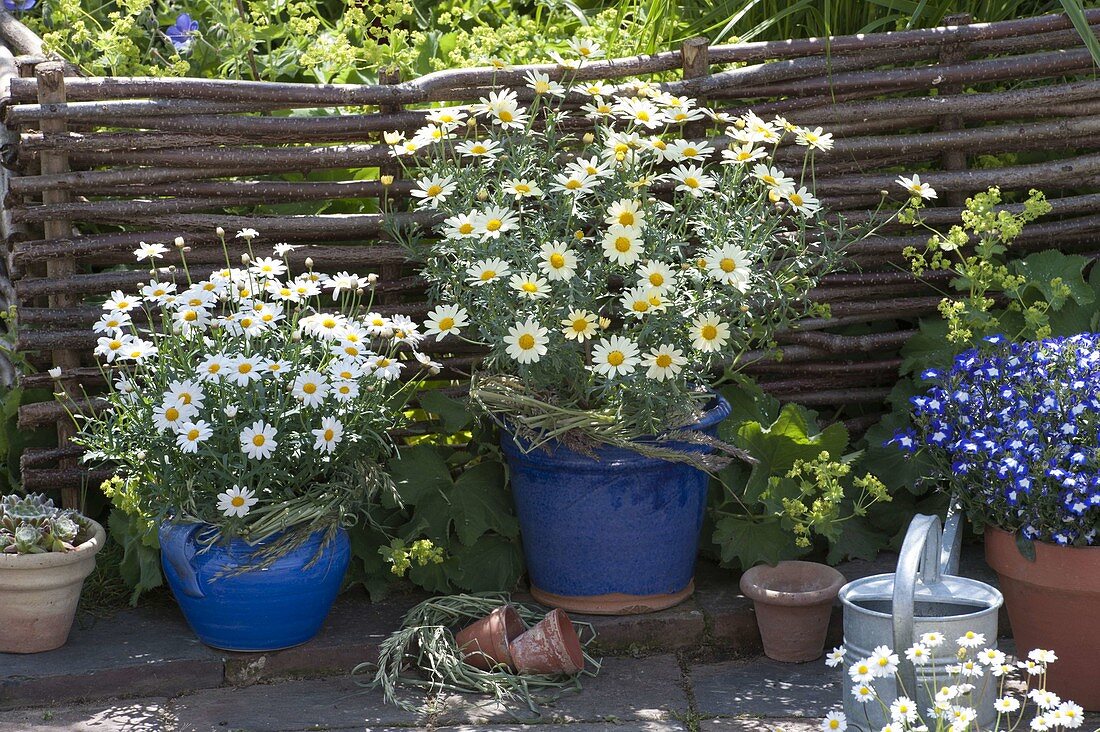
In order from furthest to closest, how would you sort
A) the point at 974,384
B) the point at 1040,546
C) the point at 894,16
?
the point at 894,16 < the point at 974,384 < the point at 1040,546

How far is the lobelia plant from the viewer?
1.98 metres

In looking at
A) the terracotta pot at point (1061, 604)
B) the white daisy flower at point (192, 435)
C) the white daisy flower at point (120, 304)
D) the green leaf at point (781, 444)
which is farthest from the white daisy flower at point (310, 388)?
the terracotta pot at point (1061, 604)

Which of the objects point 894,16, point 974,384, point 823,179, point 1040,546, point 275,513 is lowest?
point 275,513

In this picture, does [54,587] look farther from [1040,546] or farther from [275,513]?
Result: [1040,546]

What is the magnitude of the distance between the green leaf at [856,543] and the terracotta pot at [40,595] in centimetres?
180

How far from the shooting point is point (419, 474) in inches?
123

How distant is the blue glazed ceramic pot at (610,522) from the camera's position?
2918 millimetres

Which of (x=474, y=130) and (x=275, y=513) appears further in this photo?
(x=474, y=130)

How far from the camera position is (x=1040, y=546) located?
2611 mm

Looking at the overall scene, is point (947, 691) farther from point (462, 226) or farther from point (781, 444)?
point (462, 226)

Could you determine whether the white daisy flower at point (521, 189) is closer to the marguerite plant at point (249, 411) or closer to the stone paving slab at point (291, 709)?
the marguerite plant at point (249, 411)

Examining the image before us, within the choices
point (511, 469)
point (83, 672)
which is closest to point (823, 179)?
point (511, 469)

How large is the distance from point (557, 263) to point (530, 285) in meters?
0.07

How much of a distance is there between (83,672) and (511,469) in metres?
1.07
